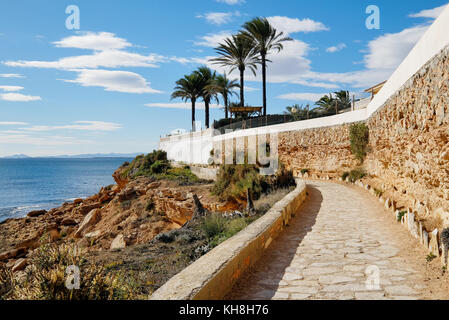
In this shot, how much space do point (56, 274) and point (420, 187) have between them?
5.97 m

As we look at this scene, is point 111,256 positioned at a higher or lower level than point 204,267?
lower

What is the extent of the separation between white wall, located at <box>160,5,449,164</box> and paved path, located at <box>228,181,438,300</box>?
3012mm

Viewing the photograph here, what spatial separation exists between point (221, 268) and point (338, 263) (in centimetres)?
190

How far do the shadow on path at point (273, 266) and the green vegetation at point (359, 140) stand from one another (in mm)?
6866

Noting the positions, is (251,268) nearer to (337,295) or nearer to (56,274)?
(337,295)

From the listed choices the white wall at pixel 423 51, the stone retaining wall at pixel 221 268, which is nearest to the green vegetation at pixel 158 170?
the white wall at pixel 423 51

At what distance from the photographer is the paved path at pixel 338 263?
3727 mm

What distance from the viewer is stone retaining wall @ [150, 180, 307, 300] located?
310 cm

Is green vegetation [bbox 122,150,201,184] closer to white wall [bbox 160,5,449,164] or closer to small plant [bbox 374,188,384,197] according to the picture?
white wall [bbox 160,5,449,164]

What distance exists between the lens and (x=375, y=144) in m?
11.7

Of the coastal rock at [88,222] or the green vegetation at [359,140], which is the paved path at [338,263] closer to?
the green vegetation at [359,140]

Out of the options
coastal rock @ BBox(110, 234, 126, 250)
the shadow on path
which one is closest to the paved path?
the shadow on path
